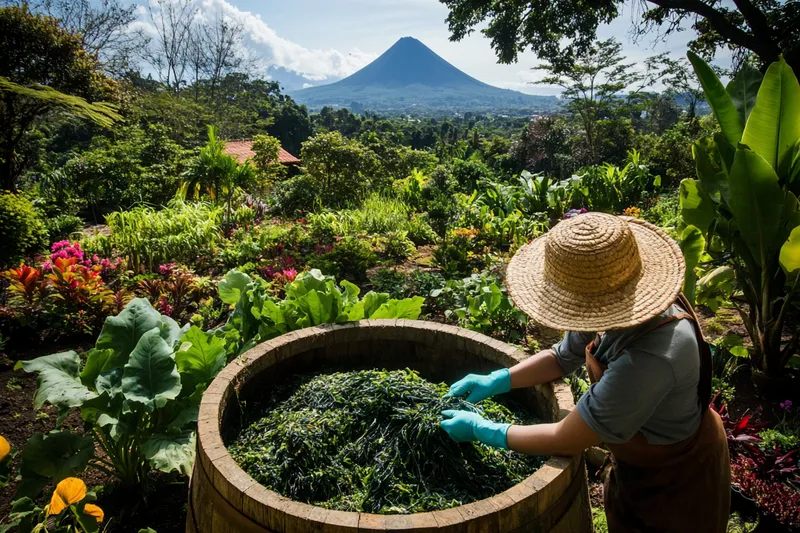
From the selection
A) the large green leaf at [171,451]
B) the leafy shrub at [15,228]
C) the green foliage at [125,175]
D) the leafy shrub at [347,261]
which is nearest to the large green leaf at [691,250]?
the large green leaf at [171,451]

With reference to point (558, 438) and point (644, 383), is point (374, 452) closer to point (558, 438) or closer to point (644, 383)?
point (558, 438)

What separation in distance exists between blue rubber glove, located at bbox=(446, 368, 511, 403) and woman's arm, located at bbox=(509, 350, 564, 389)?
0.10ft

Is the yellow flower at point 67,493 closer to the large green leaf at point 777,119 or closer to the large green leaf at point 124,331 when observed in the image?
the large green leaf at point 124,331

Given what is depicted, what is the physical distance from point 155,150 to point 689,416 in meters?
9.82

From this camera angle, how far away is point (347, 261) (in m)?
5.29

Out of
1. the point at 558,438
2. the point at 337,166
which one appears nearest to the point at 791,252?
the point at 558,438

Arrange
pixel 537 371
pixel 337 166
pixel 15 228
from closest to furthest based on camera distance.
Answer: pixel 537 371, pixel 15 228, pixel 337 166

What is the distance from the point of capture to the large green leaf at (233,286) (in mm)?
2732

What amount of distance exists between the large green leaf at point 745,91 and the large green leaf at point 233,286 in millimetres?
3152

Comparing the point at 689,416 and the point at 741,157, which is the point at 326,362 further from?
the point at 741,157

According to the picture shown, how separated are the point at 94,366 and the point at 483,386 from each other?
1.57 metres

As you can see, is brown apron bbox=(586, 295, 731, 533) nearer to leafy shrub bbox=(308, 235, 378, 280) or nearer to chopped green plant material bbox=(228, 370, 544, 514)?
chopped green plant material bbox=(228, 370, 544, 514)

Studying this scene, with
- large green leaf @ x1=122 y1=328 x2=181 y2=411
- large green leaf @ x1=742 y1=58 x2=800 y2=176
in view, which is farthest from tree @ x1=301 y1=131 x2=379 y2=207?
large green leaf @ x1=122 y1=328 x2=181 y2=411

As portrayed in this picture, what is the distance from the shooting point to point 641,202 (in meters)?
8.62
